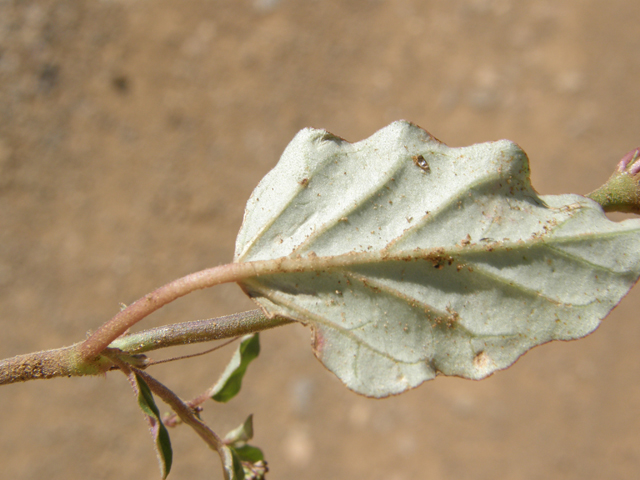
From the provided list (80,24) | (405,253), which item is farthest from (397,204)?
(80,24)

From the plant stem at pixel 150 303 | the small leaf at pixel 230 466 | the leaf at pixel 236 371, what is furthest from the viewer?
the leaf at pixel 236 371

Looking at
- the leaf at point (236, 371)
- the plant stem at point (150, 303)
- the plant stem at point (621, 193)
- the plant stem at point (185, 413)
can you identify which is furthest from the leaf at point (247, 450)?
the plant stem at point (621, 193)

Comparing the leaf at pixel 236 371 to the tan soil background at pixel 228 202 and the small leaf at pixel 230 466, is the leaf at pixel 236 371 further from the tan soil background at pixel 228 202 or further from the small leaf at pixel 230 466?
the tan soil background at pixel 228 202

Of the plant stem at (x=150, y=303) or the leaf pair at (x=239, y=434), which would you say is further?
the leaf pair at (x=239, y=434)

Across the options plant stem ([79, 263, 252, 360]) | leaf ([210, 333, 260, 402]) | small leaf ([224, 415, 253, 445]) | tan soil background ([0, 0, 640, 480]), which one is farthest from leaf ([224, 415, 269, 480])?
tan soil background ([0, 0, 640, 480])

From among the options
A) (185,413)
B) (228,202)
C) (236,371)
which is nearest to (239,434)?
(236,371)

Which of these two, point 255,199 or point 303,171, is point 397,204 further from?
point 255,199

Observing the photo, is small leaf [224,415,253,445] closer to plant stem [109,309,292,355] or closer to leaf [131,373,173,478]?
leaf [131,373,173,478]
